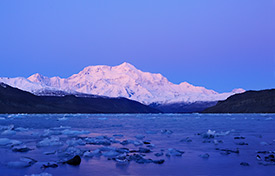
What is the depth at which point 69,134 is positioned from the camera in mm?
25719

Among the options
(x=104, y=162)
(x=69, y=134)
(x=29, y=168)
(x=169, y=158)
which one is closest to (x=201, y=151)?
(x=169, y=158)

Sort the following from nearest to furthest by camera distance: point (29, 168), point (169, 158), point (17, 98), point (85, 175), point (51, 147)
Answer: point (85, 175) → point (29, 168) → point (169, 158) → point (51, 147) → point (17, 98)

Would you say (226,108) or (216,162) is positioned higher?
(226,108)

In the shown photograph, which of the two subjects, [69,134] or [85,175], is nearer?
[85,175]

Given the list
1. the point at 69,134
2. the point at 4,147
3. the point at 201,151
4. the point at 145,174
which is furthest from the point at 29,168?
the point at 69,134

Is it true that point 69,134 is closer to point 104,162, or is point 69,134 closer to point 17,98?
point 104,162

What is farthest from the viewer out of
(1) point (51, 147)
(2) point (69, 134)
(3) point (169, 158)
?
(2) point (69, 134)

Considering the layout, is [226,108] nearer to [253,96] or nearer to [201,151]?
[253,96]

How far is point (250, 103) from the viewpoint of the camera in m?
161

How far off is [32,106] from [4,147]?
502 feet

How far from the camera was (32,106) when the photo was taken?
533 ft

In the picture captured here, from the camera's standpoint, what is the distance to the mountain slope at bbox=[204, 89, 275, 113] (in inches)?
5915

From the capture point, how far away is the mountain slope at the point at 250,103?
15025 cm

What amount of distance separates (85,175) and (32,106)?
161 m
